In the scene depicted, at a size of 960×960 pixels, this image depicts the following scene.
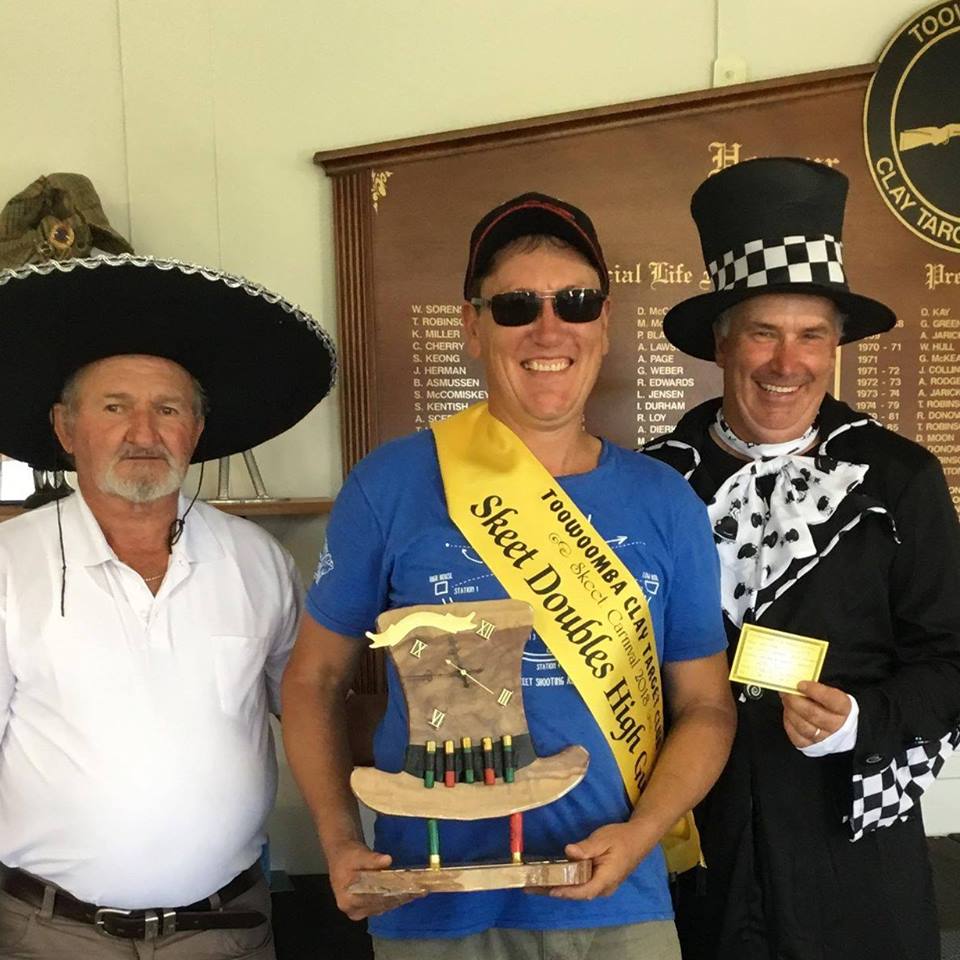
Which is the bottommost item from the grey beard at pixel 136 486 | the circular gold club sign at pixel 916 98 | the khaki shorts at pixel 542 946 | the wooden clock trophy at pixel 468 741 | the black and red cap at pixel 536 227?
the khaki shorts at pixel 542 946

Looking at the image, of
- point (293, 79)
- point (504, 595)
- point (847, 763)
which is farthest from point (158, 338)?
point (847, 763)

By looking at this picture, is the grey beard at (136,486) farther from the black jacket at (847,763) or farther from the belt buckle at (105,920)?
the black jacket at (847,763)

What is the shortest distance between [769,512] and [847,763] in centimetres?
38

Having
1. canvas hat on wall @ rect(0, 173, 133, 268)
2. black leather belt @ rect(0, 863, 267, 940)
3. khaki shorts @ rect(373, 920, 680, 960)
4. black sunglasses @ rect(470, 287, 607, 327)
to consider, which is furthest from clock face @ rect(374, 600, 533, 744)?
canvas hat on wall @ rect(0, 173, 133, 268)

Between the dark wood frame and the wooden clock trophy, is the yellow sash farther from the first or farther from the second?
the dark wood frame

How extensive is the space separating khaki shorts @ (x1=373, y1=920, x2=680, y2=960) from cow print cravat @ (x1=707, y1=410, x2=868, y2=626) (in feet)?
1.53

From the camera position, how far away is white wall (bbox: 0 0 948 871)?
213cm

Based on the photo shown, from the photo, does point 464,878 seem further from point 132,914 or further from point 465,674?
point 132,914

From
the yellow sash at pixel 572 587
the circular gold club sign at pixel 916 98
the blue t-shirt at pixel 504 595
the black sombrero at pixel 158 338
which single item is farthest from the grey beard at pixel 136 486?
the circular gold club sign at pixel 916 98

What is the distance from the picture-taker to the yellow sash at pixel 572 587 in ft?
3.38

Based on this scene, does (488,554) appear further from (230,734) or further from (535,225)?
(230,734)

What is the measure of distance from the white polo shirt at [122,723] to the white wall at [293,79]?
904 mm

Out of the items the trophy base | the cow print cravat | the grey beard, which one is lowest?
the trophy base

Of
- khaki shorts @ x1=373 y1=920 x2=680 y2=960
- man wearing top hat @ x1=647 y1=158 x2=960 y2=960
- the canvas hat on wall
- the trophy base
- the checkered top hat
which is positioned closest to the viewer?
the trophy base
